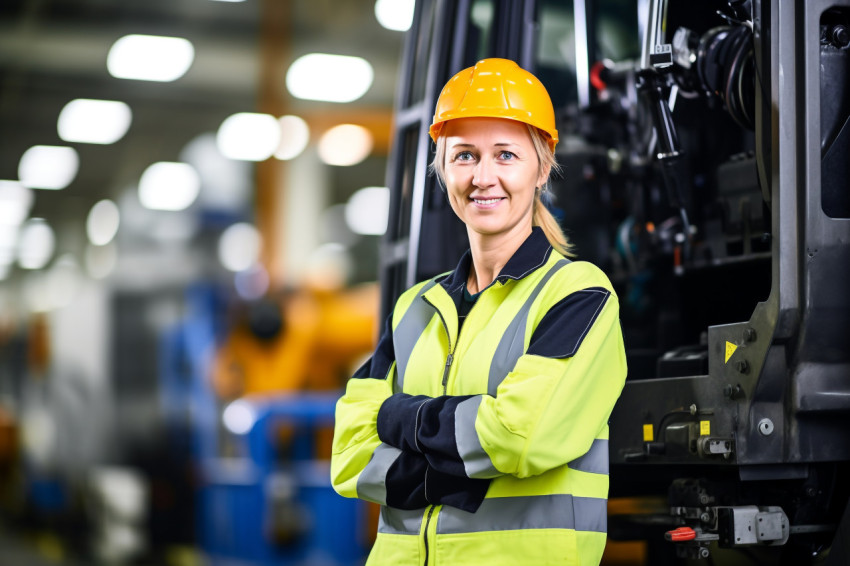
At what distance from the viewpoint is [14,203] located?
2359cm

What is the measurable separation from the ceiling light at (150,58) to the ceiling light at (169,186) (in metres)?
4.77

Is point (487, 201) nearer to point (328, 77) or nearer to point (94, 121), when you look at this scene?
point (328, 77)

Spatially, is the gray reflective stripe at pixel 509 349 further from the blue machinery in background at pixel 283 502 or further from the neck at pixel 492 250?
the blue machinery in background at pixel 283 502

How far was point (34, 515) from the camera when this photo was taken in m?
16.0

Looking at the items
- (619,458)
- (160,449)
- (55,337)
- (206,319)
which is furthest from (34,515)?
(619,458)

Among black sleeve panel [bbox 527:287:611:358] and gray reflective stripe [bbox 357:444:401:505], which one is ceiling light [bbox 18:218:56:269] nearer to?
gray reflective stripe [bbox 357:444:401:505]

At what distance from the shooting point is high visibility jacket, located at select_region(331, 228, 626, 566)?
2.17 meters

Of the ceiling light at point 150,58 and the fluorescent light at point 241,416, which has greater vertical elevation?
the ceiling light at point 150,58

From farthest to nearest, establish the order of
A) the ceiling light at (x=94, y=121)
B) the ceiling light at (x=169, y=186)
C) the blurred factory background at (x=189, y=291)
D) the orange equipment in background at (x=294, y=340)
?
the ceiling light at (x=169, y=186) < the ceiling light at (x=94, y=121) < the orange equipment in background at (x=294, y=340) < the blurred factory background at (x=189, y=291)

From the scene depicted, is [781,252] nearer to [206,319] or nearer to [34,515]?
[206,319]

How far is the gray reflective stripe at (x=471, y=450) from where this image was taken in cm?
218

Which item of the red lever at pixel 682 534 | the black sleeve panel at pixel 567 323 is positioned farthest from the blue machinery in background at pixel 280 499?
the black sleeve panel at pixel 567 323

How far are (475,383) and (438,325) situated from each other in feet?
0.69

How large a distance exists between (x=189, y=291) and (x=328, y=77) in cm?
600
